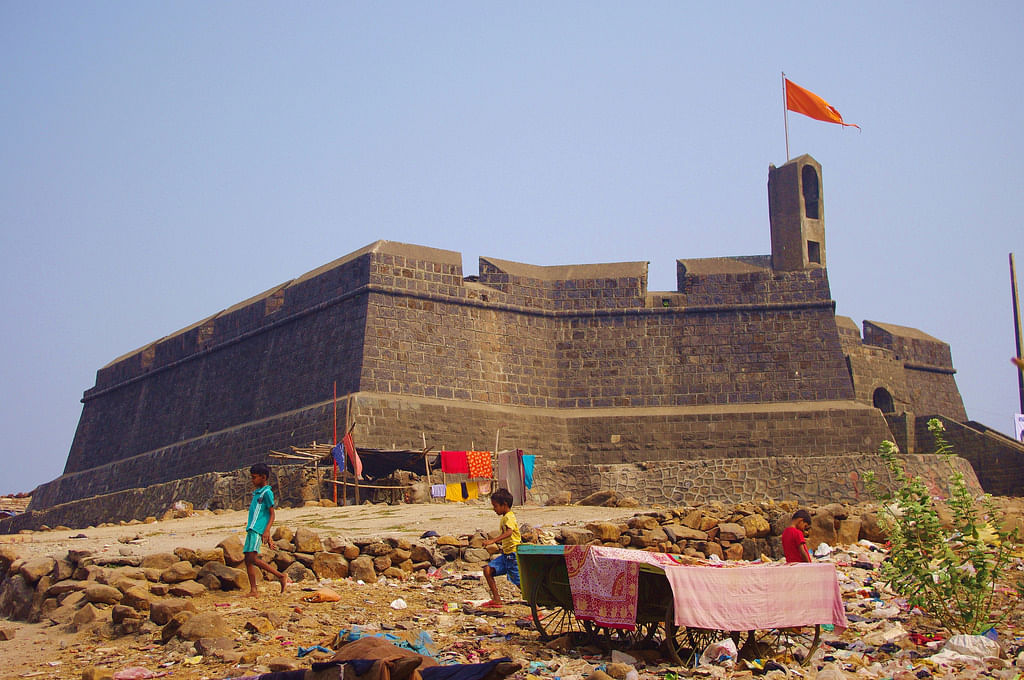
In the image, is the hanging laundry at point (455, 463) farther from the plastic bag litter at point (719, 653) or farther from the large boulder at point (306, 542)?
the plastic bag litter at point (719, 653)

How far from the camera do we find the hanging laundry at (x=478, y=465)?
60.2 ft

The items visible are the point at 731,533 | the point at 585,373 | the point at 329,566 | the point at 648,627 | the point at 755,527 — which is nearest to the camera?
the point at 648,627

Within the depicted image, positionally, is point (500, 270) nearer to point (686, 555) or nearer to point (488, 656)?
point (686, 555)

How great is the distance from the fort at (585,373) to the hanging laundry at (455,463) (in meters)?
1.08

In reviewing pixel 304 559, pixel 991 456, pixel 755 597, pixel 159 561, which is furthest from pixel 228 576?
pixel 991 456

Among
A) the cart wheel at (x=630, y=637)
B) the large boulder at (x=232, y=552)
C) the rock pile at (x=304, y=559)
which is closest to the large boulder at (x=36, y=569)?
the rock pile at (x=304, y=559)

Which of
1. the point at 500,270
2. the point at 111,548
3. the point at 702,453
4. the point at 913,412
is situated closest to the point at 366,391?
the point at 500,270

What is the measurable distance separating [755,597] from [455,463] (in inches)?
443

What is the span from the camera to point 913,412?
25.9 metres

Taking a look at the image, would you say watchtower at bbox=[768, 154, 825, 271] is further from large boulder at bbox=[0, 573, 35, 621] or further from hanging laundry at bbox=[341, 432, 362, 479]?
large boulder at bbox=[0, 573, 35, 621]

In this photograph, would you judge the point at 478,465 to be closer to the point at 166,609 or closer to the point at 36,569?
the point at 36,569

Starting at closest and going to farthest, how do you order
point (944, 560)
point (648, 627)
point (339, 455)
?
1. point (648, 627)
2. point (944, 560)
3. point (339, 455)

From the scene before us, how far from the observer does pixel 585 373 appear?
21.8 meters

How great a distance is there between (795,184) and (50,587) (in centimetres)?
1668
